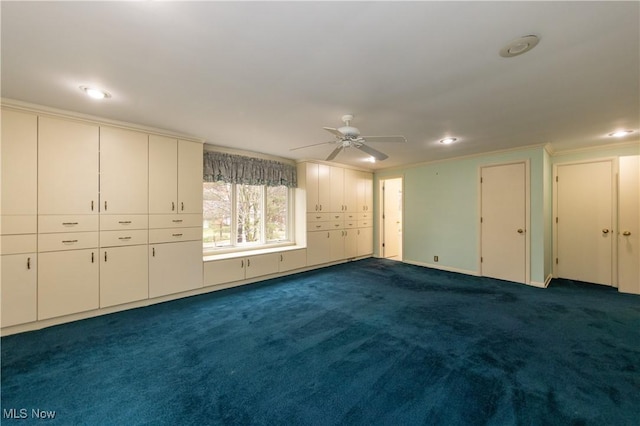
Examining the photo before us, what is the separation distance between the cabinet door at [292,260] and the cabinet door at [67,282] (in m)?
2.71

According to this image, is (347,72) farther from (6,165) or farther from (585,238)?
(585,238)

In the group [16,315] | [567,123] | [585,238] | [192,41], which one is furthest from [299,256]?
[585,238]

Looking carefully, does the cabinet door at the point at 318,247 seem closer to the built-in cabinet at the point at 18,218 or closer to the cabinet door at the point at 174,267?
the cabinet door at the point at 174,267

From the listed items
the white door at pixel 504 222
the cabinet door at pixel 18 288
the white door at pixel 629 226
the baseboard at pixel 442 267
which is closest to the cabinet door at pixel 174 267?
the cabinet door at pixel 18 288

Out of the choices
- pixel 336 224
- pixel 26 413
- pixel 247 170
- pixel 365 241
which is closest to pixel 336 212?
pixel 336 224

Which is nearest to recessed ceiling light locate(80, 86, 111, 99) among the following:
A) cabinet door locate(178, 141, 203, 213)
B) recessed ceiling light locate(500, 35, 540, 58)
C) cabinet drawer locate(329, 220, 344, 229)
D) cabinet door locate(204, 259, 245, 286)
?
cabinet door locate(178, 141, 203, 213)

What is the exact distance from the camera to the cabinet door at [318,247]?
214 inches

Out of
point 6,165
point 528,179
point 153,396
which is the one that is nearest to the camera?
point 153,396

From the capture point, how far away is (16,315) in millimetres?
2627

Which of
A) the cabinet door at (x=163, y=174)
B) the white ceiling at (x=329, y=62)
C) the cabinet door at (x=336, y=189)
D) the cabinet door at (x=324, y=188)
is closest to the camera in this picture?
the white ceiling at (x=329, y=62)

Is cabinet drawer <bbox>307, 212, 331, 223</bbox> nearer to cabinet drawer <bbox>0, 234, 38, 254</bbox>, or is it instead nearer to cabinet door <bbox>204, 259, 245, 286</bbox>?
cabinet door <bbox>204, 259, 245, 286</bbox>

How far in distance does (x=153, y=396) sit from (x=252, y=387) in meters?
0.67

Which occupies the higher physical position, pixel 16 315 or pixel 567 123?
pixel 567 123

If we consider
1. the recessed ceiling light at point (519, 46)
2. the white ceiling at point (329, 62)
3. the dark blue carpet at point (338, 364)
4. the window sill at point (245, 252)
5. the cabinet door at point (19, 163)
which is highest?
the white ceiling at point (329, 62)
